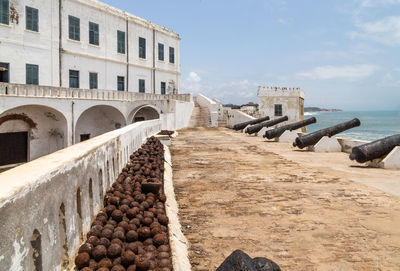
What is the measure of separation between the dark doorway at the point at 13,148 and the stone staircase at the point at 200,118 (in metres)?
13.2

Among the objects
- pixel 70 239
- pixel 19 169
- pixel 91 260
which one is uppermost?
pixel 19 169

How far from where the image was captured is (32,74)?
2058cm

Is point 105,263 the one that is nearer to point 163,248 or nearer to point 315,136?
point 163,248

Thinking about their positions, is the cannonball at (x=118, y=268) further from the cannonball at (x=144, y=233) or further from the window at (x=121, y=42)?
the window at (x=121, y=42)

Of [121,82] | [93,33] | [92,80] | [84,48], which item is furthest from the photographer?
[121,82]

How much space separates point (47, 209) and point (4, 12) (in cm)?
2215

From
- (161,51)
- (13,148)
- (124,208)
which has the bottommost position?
(13,148)

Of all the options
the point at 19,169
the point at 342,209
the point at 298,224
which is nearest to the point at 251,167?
the point at 342,209

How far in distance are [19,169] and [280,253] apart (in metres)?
2.48

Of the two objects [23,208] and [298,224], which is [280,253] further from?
[23,208]

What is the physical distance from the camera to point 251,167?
7.61m


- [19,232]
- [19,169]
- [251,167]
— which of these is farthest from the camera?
[251,167]

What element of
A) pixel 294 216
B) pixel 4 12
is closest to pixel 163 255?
pixel 294 216

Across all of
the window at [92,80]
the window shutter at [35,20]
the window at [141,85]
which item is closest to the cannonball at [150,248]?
the window shutter at [35,20]
